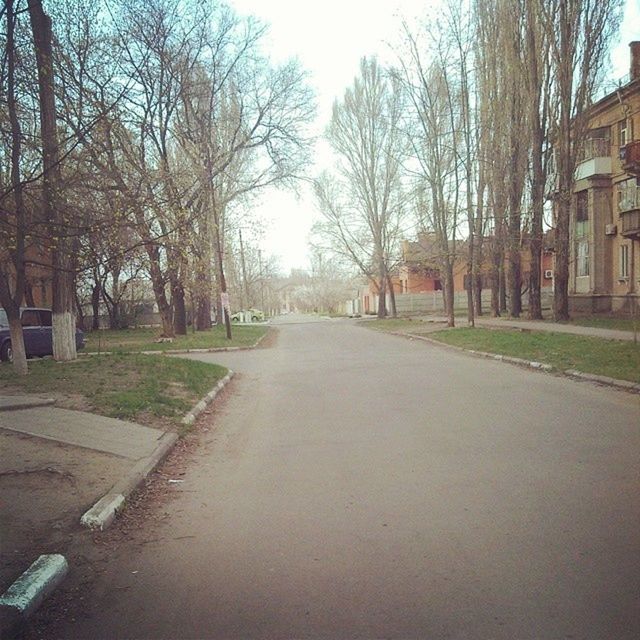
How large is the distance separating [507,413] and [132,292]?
38.8 meters

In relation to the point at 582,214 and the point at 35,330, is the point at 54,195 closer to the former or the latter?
the point at 35,330

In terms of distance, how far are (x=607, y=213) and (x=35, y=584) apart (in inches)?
1249

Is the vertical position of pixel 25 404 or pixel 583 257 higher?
pixel 583 257

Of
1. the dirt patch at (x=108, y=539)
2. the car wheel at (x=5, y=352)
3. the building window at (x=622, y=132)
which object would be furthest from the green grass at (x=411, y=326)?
the dirt patch at (x=108, y=539)

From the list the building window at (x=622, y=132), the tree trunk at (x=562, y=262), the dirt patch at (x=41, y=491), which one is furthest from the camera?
the building window at (x=622, y=132)

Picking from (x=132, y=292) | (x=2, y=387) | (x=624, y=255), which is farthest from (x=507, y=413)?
(x=132, y=292)

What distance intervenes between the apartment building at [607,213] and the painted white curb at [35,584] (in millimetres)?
27054

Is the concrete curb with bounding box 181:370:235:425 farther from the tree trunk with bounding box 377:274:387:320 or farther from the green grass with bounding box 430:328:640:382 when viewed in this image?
the tree trunk with bounding box 377:274:387:320

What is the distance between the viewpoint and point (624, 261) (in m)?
28.8

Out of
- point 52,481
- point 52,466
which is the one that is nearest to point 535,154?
point 52,466

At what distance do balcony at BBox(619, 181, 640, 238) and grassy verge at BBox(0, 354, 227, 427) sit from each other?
19.5 m

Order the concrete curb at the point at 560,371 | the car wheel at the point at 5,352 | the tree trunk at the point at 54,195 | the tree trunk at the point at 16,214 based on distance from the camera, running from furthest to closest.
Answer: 1. the car wheel at the point at 5,352
2. the tree trunk at the point at 54,195
3. the tree trunk at the point at 16,214
4. the concrete curb at the point at 560,371

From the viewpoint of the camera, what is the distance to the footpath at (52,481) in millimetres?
3637

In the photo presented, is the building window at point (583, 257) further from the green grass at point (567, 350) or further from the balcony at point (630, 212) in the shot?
the green grass at point (567, 350)
